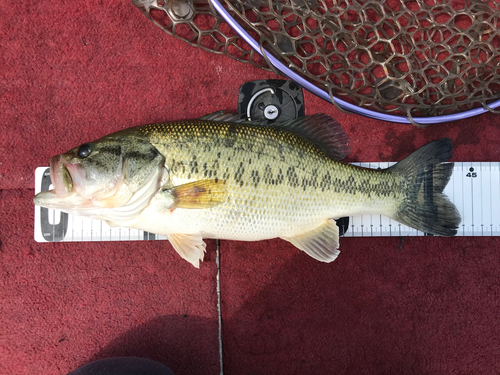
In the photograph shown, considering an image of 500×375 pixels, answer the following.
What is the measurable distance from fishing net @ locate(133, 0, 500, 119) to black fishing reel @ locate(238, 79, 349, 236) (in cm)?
11

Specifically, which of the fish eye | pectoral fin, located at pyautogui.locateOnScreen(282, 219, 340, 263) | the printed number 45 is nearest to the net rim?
the printed number 45

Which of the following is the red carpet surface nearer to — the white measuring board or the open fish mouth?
the white measuring board

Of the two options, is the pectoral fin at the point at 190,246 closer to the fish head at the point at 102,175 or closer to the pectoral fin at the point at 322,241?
the fish head at the point at 102,175

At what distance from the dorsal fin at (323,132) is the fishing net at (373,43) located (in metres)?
0.22

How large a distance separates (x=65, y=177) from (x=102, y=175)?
16 centimetres

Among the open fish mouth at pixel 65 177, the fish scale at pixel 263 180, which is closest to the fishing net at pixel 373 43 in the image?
the fish scale at pixel 263 180

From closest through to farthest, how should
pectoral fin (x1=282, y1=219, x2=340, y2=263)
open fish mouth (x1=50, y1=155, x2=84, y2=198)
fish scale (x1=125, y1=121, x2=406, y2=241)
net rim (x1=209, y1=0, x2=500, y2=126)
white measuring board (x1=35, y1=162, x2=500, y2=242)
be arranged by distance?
1. open fish mouth (x1=50, y1=155, x2=84, y2=198)
2. fish scale (x1=125, y1=121, x2=406, y2=241)
3. pectoral fin (x1=282, y1=219, x2=340, y2=263)
4. net rim (x1=209, y1=0, x2=500, y2=126)
5. white measuring board (x1=35, y1=162, x2=500, y2=242)

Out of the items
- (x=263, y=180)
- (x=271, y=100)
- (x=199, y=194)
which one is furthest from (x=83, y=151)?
(x=271, y=100)

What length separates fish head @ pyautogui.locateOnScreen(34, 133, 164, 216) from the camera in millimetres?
1435

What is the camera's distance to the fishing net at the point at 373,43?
1874mm

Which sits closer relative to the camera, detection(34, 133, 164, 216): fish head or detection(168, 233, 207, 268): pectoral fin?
detection(34, 133, 164, 216): fish head

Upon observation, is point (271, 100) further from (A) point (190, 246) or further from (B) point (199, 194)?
(A) point (190, 246)

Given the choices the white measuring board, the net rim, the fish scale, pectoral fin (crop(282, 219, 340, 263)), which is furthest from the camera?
the white measuring board

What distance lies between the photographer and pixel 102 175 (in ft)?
4.74
